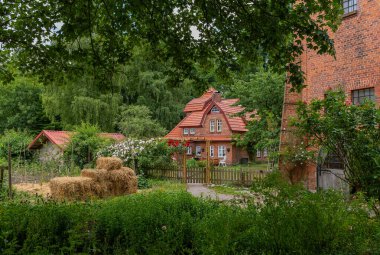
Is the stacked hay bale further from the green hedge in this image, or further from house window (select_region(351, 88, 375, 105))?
house window (select_region(351, 88, 375, 105))

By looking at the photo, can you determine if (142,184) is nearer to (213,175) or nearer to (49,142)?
(213,175)

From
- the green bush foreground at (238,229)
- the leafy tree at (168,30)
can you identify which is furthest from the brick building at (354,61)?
the green bush foreground at (238,229)

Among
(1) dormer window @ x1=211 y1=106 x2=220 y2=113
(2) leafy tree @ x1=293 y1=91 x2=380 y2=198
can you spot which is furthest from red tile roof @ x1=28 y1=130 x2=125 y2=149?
(2) leafy tree @ x1=293 y1=91 x2=380 y2=198

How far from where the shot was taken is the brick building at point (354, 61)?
41.1 ft

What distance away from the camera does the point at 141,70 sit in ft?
117

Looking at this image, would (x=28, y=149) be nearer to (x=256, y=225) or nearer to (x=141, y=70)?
(x=141, y=70)

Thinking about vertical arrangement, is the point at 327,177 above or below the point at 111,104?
below

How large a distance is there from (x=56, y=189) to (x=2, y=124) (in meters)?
34.4

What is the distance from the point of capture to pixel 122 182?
13.8m

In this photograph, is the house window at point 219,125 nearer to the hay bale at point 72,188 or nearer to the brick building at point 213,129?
the brick building at point 213,129

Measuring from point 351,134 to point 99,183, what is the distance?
8980 mm

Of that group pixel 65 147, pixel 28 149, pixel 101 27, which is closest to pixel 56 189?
pixel 101 27

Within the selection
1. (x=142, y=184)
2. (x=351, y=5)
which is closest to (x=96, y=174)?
(x=142, y=184)

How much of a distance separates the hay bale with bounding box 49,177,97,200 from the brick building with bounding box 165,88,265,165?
23090 mm
